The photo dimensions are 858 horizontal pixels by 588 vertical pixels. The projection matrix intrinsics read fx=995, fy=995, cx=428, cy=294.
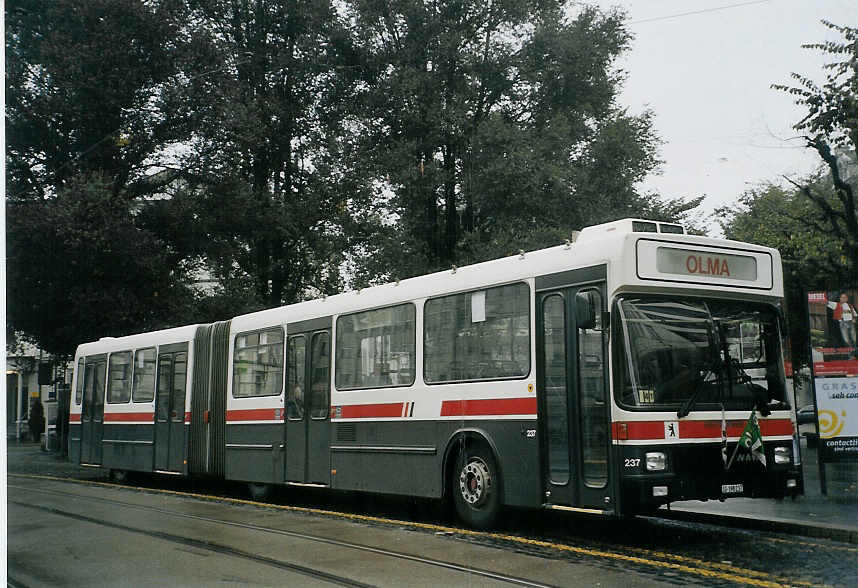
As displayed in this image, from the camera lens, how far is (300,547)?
10.2m

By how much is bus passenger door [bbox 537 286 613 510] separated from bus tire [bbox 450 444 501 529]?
99 centimetres

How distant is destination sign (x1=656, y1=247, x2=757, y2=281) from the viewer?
32.9ft

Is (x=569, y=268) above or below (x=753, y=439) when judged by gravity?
above

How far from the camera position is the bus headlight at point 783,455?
33.4 ft

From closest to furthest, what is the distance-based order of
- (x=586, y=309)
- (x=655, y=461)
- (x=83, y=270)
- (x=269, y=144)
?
(x=655, y=461) < (x=586, y=309) < (x=83, y=270) < (x=269, y=144)

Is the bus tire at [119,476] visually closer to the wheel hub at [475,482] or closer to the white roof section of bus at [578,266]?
the white roof section of bus at [578,266]

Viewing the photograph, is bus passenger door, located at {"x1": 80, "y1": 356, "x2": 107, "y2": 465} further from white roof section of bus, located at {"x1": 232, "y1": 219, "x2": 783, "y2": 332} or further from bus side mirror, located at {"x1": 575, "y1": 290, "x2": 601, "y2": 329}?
bus side mirror, located at {"x1": 575, "y1": 290, "x2": 601, "y2": 329}

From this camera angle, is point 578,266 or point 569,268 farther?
point 569,268

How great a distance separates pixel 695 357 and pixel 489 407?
2.55 meters

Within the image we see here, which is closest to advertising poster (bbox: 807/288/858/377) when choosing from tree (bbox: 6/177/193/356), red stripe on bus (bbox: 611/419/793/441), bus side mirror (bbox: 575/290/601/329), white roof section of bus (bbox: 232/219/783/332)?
white roof section of bus (bbox: 232/219/783/332)

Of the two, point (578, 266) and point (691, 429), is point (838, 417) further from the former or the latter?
point (578, 266)

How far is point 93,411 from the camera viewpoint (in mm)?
21797

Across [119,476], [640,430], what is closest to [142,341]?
[119,476]

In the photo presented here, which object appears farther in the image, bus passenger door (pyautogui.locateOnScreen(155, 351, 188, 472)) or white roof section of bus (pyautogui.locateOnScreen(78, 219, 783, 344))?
bus passenger door (pyautogui.locateOnScreen(155, 351, 188, 472))
